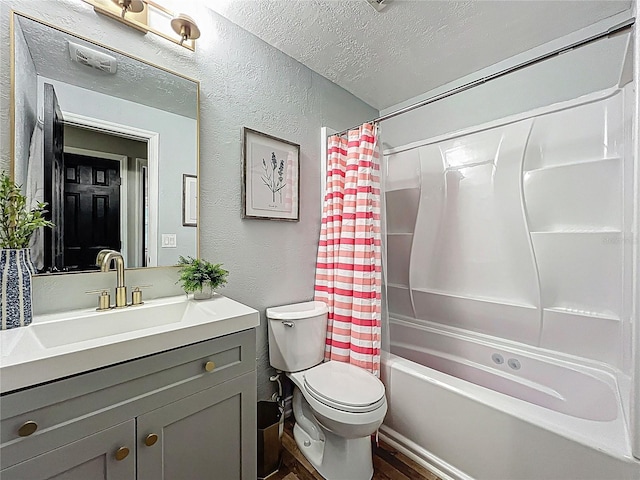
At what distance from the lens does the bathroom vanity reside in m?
0.65

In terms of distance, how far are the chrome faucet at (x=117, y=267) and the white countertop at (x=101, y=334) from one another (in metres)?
0.05

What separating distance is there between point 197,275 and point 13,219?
2.00 feet

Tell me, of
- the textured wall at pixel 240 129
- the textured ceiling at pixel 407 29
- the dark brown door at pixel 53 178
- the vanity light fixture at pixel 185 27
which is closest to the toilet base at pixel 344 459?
A: the textured wall at pixel 240 129

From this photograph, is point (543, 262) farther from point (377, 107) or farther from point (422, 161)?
point (377, 107)

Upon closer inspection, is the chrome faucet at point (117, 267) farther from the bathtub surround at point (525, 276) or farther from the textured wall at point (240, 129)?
the bathtub surround at point (525, 276)

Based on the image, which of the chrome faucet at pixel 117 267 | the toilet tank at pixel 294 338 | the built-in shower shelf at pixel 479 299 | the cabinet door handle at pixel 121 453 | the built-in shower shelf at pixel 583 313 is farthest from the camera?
the built-in shower shelf at pixel 479 299

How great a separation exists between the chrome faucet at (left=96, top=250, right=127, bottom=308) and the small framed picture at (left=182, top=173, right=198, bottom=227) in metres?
0.31

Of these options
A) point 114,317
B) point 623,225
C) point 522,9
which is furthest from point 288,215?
point 623,225

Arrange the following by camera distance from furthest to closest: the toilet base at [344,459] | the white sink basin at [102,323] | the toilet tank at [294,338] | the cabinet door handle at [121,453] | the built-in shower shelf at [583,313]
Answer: the toilet tank at [294,338]
the built-in shower shelf at [583,313]
the toilet base at [344,459]
the white sink basin at [102,323]
the cabinet door handle at [121,453]

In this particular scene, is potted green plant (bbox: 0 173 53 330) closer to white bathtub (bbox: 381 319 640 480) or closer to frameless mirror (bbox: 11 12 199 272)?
frameless mirror (bbox: 11 12 199 272)

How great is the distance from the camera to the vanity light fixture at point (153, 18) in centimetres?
114

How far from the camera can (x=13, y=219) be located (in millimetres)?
870

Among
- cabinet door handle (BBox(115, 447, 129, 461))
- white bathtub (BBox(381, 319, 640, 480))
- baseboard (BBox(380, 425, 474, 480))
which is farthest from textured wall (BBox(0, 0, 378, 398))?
white bathtub (BBox(381, 319, 640, 480))

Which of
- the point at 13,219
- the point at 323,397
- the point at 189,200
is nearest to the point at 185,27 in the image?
the point at 189,200
